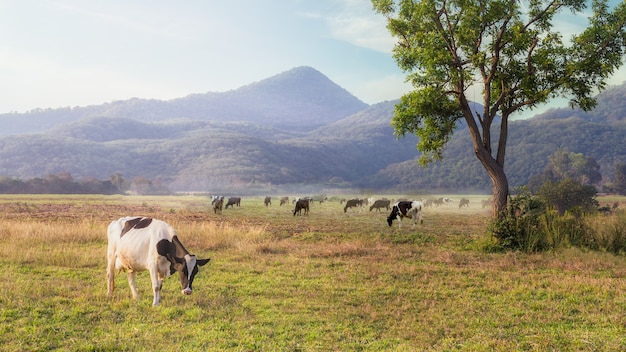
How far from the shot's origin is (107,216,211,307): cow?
34.3 ft

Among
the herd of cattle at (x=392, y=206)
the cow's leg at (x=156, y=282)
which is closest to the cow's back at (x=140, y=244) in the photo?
the cow's leg at (x=156, y=282)

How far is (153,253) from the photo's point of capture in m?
10.6

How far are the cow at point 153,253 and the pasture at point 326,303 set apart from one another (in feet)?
Result: 2.23

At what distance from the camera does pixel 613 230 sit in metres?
20.1

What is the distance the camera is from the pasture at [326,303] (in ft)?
28.8

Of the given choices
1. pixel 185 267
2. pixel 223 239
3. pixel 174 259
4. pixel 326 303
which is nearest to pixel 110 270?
pixel 174 259

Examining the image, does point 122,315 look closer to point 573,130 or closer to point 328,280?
point 328,280

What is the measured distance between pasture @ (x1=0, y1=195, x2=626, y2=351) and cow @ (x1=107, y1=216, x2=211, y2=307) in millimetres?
680

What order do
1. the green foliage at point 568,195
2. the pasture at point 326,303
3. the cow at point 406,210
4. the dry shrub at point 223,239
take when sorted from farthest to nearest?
the green foliage at point 568,195 < the cow at point 406,210 < the dry shrub at point 223,239 < the pasture at point 326,303

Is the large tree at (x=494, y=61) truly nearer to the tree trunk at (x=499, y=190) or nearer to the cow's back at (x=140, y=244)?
the tree trunk at (x=499, y=190)

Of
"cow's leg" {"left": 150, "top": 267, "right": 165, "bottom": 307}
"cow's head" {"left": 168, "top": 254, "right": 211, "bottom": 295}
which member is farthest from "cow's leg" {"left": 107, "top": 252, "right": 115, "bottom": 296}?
"cow's head" {"left": 168, "top": 254, "right": 211, "bottom": 295}

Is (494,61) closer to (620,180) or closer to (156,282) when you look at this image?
(156,282)

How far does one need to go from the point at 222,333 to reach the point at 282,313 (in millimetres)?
1994

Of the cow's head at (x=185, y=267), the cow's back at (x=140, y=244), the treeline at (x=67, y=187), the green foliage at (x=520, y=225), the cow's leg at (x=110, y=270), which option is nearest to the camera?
the cow's head at (x=185, y=267)
